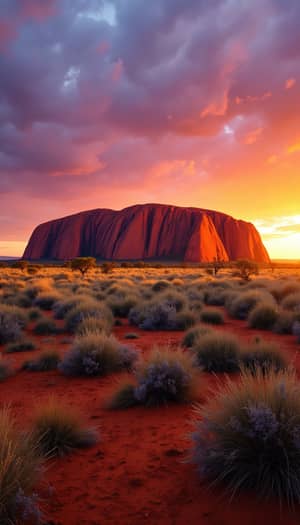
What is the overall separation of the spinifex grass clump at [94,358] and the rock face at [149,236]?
94987mm

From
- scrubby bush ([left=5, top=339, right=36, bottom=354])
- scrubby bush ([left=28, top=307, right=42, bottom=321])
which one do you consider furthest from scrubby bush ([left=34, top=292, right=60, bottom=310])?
scrubby bush ([left=5, top=339, right=36, bottom=354])

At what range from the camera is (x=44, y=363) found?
27.9 ft

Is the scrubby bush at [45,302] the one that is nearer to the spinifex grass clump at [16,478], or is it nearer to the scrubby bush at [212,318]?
the scrubby bush at [212,318]

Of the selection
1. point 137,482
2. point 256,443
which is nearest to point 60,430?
point 137,482

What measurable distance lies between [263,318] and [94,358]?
277 inches

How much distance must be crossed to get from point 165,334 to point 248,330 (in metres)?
2.75

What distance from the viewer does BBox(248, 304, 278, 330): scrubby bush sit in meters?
12.9

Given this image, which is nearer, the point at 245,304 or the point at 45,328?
the point at 45,328

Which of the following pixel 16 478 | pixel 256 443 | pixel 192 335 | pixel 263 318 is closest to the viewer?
pixel 16 478

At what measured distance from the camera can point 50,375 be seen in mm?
8102

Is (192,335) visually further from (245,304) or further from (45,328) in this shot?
(245,304)

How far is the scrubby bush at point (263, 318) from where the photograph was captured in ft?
42.3

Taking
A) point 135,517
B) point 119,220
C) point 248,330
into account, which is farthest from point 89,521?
point 119,220

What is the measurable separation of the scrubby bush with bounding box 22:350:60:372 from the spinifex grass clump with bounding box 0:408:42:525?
5074 mm
